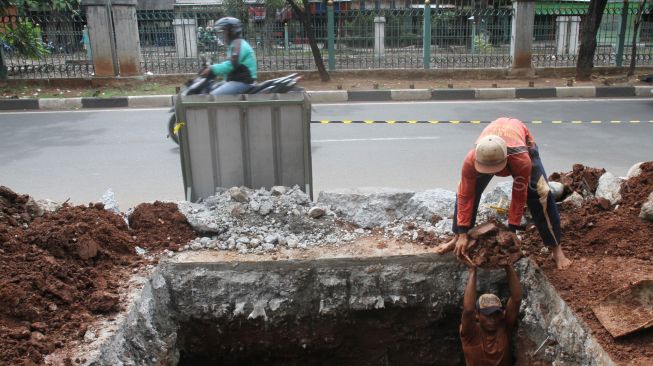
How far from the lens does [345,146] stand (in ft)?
26.4

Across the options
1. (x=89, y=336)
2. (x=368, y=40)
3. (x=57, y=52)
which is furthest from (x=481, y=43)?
(x=89, y=336)

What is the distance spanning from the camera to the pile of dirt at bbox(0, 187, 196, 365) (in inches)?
122

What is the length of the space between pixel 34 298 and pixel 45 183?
141 inches

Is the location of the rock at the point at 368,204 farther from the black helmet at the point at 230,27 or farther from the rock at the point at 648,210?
the black helmet at the point at 230,27

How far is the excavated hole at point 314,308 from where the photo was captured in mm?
3838

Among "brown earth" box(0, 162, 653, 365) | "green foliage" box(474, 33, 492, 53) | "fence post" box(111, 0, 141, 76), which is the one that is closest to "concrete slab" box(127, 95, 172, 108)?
"fence post" box(111, 0, 141, 76)

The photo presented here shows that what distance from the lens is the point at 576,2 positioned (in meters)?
22.8

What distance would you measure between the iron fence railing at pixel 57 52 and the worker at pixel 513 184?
11498mm

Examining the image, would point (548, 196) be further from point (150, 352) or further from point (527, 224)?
point (150, 352)

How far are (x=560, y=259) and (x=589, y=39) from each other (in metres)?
10.7

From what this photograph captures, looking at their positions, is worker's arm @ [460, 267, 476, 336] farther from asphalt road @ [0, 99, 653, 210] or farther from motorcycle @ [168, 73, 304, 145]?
motorcycle @ [168, 73, 304, 145]

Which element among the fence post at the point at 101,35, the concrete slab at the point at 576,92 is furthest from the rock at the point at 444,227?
the fence post at the point at 101,35

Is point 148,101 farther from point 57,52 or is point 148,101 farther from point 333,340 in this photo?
point 333,340

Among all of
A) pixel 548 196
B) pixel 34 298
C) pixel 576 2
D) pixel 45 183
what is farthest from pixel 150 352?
pixel 576 2
